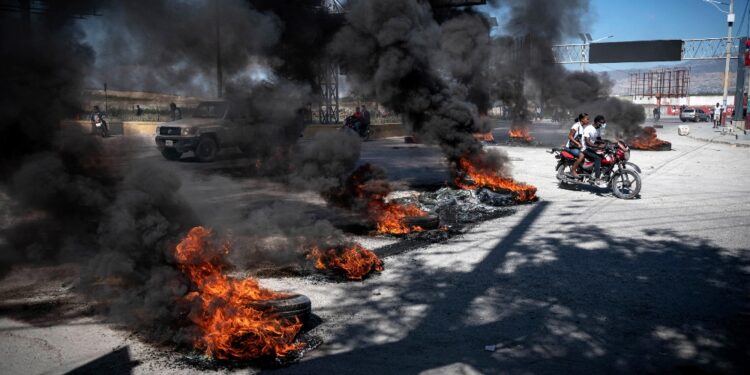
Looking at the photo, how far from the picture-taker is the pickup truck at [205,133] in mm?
9797

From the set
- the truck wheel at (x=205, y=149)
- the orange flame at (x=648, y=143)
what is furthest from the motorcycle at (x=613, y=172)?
the orange flame at (x=648, y=143)

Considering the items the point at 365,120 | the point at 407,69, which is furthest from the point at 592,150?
the point at 365,120

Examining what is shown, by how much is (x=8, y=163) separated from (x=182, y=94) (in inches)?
106

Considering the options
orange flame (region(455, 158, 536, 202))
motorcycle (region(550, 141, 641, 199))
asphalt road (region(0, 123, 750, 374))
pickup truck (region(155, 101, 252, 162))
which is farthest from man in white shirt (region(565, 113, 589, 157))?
pickup truck (region(155, 101, 252, 162))

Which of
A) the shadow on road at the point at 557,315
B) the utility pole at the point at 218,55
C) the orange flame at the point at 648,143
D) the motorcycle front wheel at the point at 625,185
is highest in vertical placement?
the utility pole at the point at 218,55

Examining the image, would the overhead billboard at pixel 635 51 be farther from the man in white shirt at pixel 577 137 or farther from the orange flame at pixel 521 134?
the man in white shirt at pixel 577 137

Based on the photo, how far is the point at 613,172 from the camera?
428 inches

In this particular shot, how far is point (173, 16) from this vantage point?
5.74 metres

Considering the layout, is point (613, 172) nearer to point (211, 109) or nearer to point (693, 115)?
point (211, 109)

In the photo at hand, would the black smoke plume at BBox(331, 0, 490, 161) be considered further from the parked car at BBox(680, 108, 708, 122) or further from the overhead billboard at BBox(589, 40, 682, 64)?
the parked car at BBox(680, 108, 708, 122)

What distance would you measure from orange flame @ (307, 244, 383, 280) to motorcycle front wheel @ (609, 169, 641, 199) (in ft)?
21.9

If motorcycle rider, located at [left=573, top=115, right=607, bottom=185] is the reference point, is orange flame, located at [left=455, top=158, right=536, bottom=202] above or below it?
below

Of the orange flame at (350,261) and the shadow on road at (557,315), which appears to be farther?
the orange flame at (350,261)

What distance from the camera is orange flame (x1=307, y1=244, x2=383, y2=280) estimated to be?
5759mm
